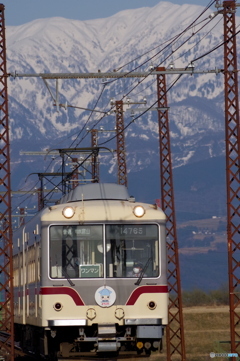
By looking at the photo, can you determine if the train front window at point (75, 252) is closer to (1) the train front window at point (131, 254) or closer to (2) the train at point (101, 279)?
(2) the train at point (101, 279)

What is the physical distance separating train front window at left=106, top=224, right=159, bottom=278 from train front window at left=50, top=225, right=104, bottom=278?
22 cm

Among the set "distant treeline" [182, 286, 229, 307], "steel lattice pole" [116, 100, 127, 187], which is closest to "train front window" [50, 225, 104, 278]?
"steel lattice pole" [116, 100, 127, 187]

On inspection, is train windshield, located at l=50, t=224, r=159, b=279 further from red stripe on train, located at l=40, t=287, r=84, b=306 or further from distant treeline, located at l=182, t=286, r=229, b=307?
distant treeline, located at l=182, t=286, r=229, b=307

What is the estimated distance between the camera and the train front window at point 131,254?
885 inches

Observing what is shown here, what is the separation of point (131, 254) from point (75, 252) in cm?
124

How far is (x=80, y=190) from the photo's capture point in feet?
80.7

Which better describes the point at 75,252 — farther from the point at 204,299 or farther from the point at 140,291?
the point at 204,299

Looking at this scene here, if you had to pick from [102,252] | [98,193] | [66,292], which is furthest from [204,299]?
Result: [66,292]

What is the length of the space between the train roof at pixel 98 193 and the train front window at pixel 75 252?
166 centimetres

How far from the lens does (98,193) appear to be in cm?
2441

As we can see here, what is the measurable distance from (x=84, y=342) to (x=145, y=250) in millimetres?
2441

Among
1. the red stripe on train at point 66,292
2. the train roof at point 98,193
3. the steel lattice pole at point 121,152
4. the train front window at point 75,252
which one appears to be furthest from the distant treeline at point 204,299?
the red stripe on train at point 66,292

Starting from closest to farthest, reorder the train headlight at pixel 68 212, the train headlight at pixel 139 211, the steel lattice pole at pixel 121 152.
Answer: the train headlight at pixel 68 212
the train headlight at pixel 139 211
the steel lattice pole at pixel 121 152

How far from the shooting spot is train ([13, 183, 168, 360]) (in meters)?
22.2
